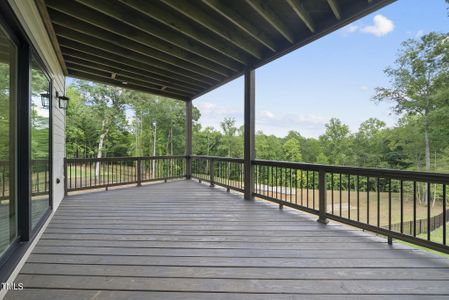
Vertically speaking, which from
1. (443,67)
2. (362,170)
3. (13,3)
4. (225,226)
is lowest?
(225,226)

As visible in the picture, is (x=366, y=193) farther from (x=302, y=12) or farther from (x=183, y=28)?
(x=183, y=28)

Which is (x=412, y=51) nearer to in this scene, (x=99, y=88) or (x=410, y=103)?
(x=410, y=103)

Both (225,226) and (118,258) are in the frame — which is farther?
(225,226)

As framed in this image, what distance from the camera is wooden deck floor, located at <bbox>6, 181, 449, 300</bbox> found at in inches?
70.8

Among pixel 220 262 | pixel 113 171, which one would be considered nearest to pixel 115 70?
pixel 113 171

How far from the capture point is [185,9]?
3.11m

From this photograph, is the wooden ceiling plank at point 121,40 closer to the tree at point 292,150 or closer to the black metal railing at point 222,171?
the black metal railing at point 222,171

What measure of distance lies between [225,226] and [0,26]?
2.95 metres

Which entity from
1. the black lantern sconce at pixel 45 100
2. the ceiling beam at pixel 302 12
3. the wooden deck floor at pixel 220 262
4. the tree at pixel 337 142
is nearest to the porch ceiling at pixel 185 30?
the ceiling beam at pixel 302 12

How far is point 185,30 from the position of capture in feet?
11.7

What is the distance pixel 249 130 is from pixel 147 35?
2.45 meters

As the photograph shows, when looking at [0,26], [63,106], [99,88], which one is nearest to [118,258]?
[0,26]

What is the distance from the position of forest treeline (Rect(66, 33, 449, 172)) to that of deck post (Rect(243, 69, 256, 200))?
9.38 meters

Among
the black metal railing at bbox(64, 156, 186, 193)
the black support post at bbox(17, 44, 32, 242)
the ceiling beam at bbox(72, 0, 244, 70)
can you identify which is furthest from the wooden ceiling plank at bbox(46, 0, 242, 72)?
the black metal railing at bbox(64, 156, 186, 193)
